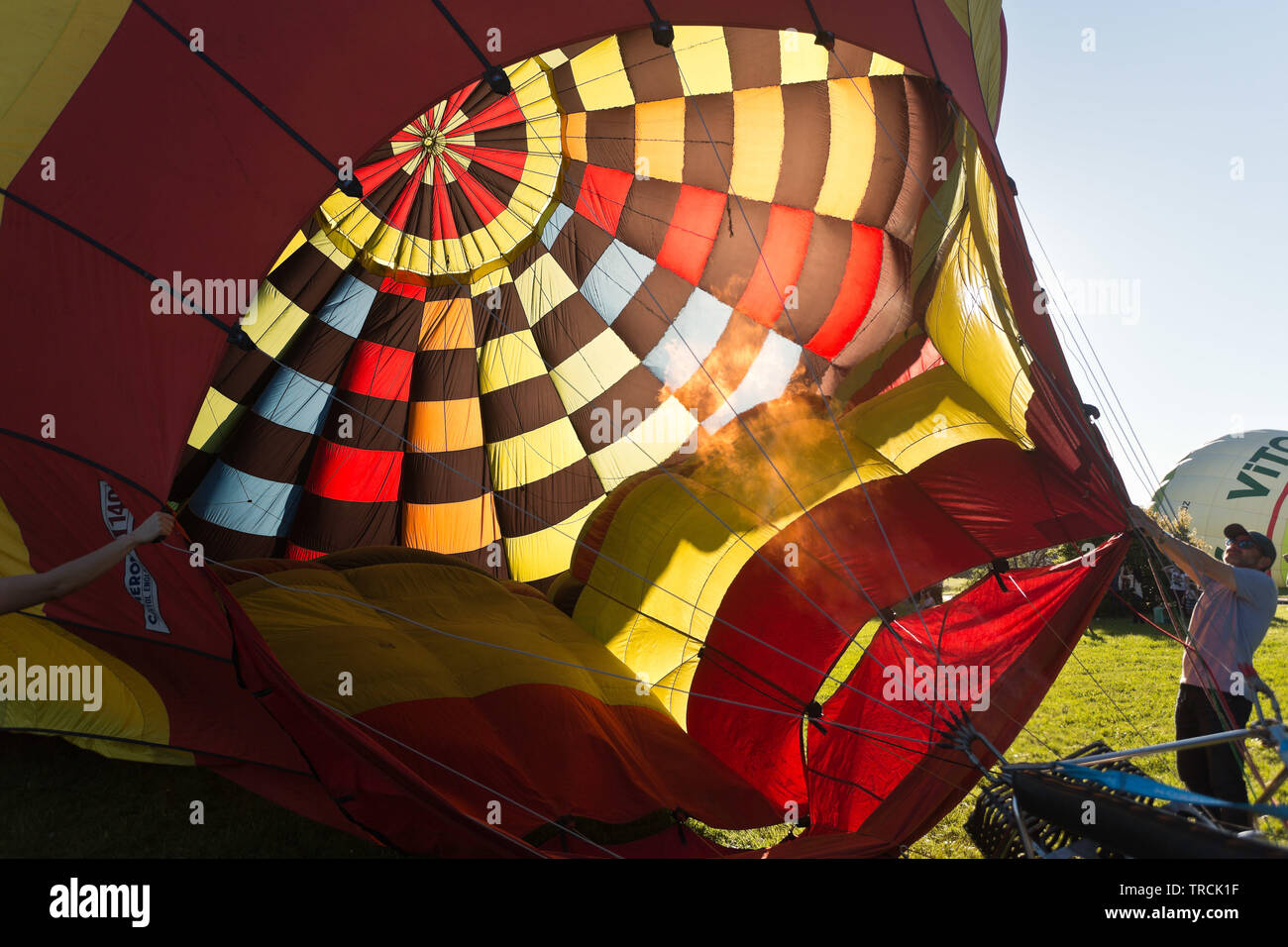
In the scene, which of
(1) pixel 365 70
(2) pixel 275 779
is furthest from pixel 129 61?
(2) pixel 275 779

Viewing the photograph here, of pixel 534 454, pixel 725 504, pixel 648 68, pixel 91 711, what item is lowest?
pixel 91 711

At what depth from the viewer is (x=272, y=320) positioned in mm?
6078

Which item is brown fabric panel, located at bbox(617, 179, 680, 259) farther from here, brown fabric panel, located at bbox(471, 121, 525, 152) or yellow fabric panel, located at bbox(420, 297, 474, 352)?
yellow fabric panel, located at bbox(420, 297, 474, 352)

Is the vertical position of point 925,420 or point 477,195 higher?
point 477,195

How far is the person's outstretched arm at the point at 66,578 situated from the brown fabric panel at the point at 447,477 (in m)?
4.32

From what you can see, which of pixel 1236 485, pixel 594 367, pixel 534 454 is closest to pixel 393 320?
pixel 534 454

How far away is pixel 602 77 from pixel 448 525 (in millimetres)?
3557

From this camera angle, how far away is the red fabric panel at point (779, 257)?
562cm

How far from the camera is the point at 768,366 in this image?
19.2ft

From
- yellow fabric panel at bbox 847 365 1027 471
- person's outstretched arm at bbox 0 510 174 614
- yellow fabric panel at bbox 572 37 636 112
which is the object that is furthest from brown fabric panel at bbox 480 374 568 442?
person's outstretched arm at bbox 0 510 174 614

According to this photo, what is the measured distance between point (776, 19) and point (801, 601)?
2.86m

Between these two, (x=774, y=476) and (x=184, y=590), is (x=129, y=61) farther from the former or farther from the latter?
(x=774, y=476)

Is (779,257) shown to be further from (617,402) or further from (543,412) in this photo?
(543,412)

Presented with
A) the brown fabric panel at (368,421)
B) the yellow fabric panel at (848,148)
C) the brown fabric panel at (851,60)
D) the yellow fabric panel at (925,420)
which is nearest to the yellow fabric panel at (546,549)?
the brown fabric panel at (368,421)
